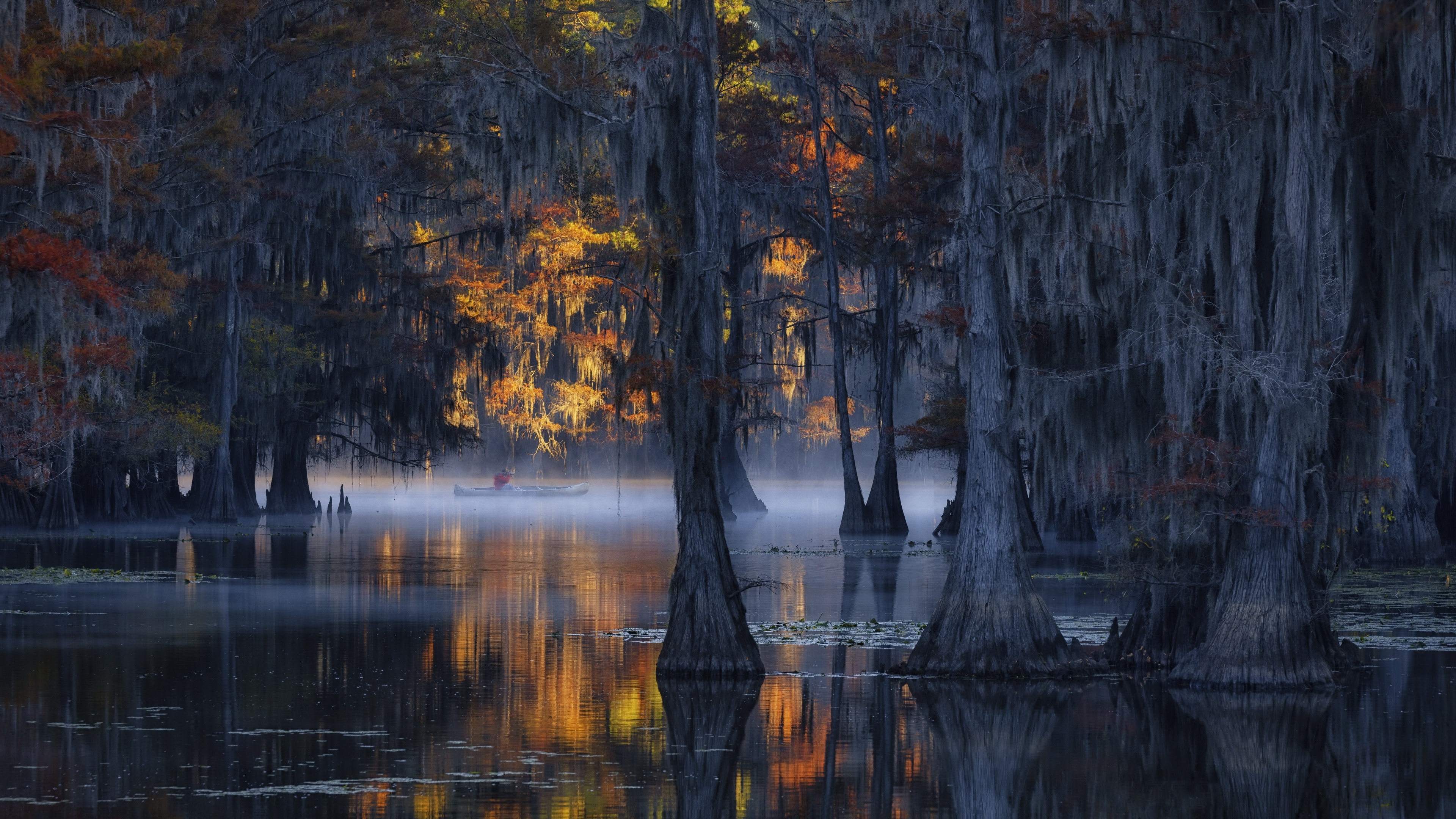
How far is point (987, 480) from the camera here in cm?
1631

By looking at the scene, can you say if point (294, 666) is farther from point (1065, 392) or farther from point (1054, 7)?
point (1054, 7)

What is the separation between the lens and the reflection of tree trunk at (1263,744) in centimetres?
1045

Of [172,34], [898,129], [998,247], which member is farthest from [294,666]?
[898,129]

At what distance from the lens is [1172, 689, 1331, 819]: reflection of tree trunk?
412 inches

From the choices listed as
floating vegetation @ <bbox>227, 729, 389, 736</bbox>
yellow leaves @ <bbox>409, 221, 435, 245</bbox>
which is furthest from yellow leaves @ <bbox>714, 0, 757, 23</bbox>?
floating vegetation @ <bbox>227, 729, 389, 736</bbox>

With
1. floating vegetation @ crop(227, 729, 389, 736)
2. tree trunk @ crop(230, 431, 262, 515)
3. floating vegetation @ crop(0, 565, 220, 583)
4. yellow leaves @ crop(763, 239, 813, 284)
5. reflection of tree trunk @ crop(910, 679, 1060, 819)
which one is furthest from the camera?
yellow leaves @ crop(763, 239, 813, 284)

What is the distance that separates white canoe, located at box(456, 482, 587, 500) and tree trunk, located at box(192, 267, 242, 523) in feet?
109

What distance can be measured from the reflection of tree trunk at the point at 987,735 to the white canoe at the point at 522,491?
202 ft

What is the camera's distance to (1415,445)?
1444 inches

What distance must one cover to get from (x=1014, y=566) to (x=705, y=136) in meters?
5.16

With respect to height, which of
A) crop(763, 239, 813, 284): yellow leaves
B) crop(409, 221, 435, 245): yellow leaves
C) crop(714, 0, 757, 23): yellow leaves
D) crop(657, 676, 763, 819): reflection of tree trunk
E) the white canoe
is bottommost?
crop(657, 676, 763, 819): reflection of tree trunk

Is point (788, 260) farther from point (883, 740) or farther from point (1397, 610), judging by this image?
point (883, 740)

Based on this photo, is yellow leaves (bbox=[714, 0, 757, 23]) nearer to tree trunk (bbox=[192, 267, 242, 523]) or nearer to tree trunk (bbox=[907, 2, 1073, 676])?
tree trunk (bbox=[192, 267, 242, 523])

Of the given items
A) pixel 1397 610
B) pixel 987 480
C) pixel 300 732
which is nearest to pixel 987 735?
pixel 987 480
